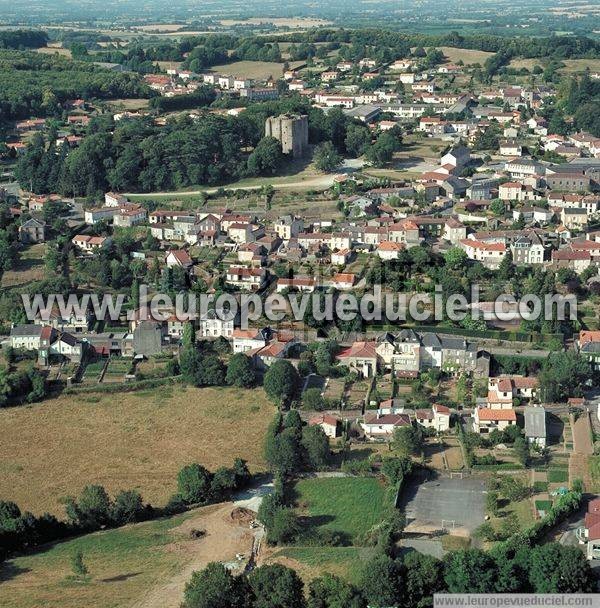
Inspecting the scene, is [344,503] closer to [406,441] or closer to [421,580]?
[406,441]

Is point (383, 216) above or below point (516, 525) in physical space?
above

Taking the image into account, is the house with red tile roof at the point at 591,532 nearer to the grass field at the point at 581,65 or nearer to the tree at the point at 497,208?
the tree at the point at 497,208

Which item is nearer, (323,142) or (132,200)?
(132,200)

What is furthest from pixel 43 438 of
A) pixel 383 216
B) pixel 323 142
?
pixel 323 142

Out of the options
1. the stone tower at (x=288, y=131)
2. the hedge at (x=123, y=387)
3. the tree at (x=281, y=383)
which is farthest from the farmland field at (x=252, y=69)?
the tree at (x=281, y=383)

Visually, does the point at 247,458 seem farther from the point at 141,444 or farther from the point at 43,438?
the point at 43,438

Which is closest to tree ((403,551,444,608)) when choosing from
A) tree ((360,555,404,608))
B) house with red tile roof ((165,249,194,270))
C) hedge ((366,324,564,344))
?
tree ((360,555,404,608))
